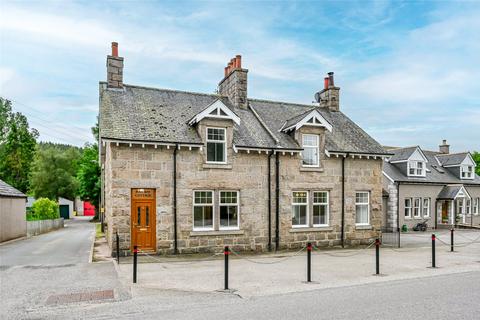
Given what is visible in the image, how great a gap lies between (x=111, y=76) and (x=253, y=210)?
32.1ft

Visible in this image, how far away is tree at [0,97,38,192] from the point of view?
60.8 metres

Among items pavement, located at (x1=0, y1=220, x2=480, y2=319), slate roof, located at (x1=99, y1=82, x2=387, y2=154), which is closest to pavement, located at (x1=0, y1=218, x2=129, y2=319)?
pavement, located at (x1=0, y1=220, x2=480, y2=319)

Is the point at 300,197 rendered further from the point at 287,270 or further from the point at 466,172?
the point at 466,172

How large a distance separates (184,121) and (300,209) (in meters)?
7.29

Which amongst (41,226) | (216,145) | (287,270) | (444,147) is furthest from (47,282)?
(444,147)

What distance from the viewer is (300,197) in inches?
803

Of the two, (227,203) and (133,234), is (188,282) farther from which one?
(227,203)

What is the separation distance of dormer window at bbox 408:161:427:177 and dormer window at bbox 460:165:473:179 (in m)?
6.11

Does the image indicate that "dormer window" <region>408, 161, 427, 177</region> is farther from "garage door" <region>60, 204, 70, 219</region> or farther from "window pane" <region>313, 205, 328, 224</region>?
"garage door" <region>60, 204, 70, 219</region>

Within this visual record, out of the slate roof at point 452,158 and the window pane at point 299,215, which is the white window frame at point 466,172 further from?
the window pane at point 299,215

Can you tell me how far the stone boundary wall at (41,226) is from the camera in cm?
3336

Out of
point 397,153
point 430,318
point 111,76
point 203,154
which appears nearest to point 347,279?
point 430,318

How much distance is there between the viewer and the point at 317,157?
2083cm

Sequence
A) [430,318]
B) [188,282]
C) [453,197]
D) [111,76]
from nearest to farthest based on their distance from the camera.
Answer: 1. [430,318]
2. [188,282]
3. [111,76]
4. [453,197]
